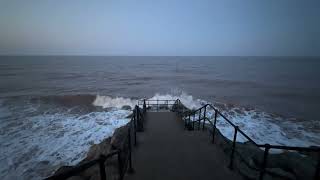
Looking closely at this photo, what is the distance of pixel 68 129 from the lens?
50.8 feet

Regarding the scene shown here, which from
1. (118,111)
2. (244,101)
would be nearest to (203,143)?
(118,111)

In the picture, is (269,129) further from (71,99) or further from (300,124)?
(71,99)

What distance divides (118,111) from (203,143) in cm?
1685

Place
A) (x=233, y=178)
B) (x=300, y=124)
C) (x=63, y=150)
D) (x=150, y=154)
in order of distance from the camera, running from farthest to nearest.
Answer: (x=300, y=124)
(x=63, y=150)
(x=150, y=154)
(x=233, y=178)

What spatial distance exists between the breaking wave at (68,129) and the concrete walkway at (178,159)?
751 centimetres

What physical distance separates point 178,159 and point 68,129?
13.9 metres

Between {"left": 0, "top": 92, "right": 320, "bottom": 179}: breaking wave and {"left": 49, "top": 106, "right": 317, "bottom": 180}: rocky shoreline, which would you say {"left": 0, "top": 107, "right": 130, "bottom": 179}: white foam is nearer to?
{"left": 0, "top": 92, "right": 320, "bottom": 179}: breaking wave

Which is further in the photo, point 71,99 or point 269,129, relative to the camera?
point 71,99

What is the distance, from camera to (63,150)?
11953mm

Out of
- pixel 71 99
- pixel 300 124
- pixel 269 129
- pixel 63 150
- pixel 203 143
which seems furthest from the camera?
pixel 71 99

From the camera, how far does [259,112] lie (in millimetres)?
21156

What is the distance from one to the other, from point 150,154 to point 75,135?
11405 mm

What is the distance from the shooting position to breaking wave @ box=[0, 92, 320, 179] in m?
10.8

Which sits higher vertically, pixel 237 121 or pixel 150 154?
pixel 150 154
